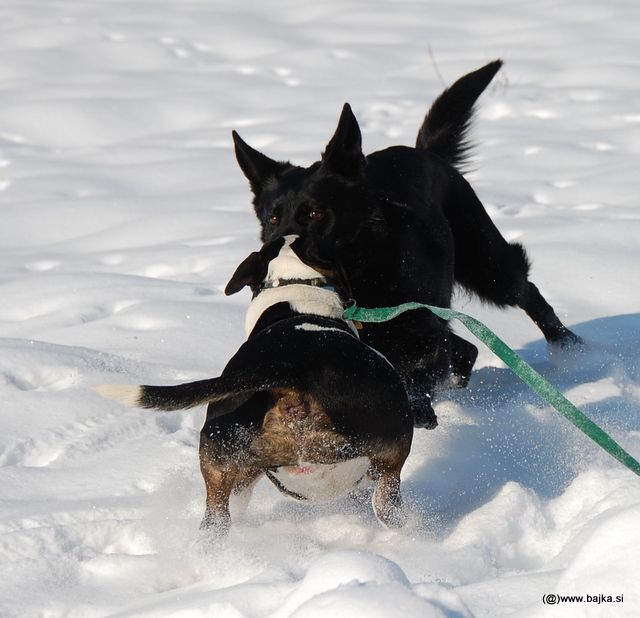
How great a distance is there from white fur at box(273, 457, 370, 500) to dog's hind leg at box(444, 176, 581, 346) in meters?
1.82

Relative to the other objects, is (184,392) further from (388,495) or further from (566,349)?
(566,349)

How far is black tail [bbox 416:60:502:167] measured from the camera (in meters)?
4.63

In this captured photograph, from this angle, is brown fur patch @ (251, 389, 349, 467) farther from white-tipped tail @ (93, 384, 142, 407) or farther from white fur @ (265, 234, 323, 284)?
white fur @ (265, 234, 323, 284)

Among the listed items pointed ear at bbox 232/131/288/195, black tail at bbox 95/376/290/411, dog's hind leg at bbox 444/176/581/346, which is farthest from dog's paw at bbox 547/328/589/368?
black tail at bbox 95/376/290/411

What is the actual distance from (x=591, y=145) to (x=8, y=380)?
5.41 metres

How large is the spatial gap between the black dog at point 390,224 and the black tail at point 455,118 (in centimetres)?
38

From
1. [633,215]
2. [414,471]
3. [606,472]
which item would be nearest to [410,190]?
[414,471]

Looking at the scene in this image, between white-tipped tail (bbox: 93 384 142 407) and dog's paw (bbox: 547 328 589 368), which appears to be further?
dog's paw (bbox: 547 328 589 368)

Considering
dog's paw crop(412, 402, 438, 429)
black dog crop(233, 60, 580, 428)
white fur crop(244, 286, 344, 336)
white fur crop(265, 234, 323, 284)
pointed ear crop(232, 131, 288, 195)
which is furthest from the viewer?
pointed ear crop(232, 131, 288, 195)

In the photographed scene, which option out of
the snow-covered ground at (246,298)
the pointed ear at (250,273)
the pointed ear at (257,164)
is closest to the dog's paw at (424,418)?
the snow-covered ground at (246,298)

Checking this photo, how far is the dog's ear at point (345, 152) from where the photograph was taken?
3680mm

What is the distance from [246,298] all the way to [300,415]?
250 cm

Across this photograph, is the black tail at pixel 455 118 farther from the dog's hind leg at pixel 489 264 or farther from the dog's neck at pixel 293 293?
the dog's neck at pixel 293 293

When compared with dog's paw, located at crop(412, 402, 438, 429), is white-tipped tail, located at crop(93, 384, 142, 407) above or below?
above
